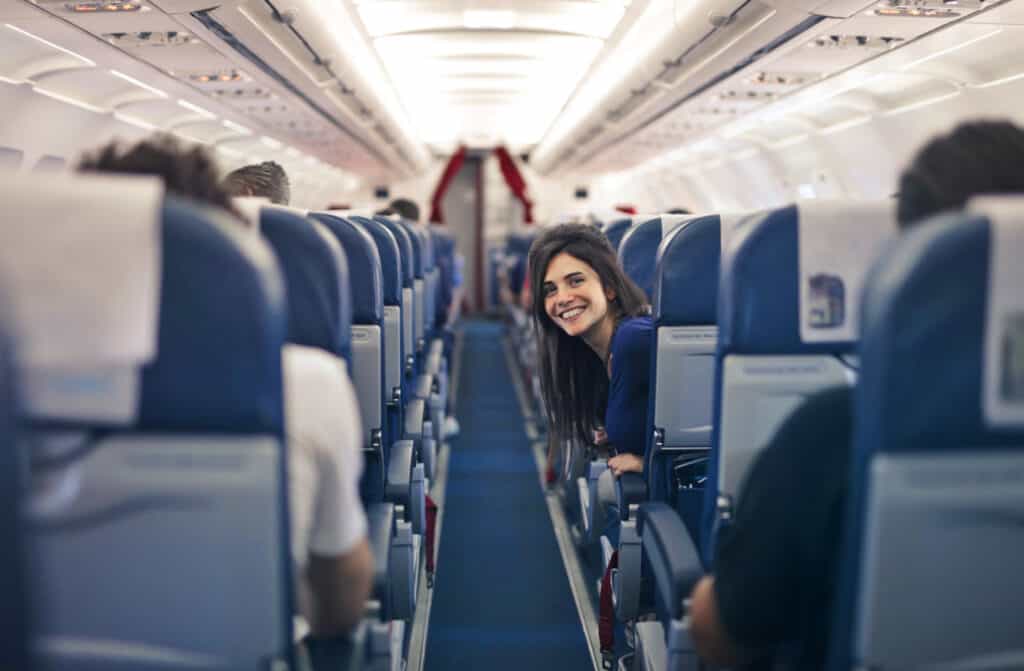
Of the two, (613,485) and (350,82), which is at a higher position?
(350,82)

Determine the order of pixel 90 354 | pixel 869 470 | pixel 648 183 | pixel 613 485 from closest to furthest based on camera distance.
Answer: pixel 90 354
pixel 869 470
pixel 613 485
pixel 648 183

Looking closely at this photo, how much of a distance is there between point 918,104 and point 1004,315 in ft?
20.9

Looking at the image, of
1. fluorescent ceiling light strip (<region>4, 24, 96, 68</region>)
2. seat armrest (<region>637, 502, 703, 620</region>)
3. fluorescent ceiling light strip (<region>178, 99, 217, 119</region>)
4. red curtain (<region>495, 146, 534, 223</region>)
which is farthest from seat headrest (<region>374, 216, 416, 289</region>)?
red curtain (<region>495, 146, 534, 223</region>)

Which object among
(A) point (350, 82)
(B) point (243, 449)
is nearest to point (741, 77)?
A: (A) point (350, 82)

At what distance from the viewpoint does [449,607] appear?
3.84 metres

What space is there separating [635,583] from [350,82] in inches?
212

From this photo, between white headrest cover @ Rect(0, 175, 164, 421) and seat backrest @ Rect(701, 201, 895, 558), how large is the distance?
48.8 inches

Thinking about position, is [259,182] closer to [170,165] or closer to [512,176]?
[170,165]

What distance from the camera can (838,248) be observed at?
175cm

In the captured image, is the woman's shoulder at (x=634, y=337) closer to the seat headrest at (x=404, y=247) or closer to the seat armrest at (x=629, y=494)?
the seat armrest at (x=629, y=494)

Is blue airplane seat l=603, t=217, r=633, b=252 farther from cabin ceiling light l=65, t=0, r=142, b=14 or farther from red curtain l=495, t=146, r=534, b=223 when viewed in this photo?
red curtain l=495, t=146, r=534, b=223

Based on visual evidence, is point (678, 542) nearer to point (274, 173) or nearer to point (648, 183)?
point (274, 173)

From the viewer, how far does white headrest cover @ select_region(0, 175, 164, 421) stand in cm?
116

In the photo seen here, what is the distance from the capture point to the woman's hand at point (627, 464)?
9.97ft
